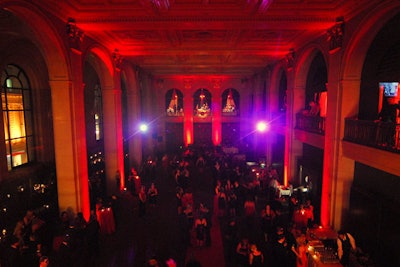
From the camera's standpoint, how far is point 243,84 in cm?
2527

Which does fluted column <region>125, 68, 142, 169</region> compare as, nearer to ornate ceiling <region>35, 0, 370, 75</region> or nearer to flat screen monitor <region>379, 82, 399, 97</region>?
ornate ceiling <region>35, 0, 370, 75</region>

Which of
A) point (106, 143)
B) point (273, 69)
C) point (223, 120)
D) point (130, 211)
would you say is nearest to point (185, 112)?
point (223, 120)

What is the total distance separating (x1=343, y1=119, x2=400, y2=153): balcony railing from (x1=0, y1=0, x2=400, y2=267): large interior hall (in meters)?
0.04

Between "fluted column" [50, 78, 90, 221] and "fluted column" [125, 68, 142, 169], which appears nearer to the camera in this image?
"fluted column" [50, 78, 90, 221]

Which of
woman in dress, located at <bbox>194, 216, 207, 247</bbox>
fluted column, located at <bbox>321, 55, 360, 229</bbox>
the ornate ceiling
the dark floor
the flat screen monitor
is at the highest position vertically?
the ornate ceiling

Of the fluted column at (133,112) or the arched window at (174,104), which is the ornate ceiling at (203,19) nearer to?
the fluted column at (133,112)

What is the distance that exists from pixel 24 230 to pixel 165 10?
7.05 m

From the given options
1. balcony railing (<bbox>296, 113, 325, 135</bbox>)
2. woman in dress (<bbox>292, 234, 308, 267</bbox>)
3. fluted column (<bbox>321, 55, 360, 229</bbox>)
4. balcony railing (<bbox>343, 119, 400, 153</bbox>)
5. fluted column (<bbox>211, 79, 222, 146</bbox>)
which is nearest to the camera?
balcony railing (<bbox>343, 119, 400, 153</bbox>)

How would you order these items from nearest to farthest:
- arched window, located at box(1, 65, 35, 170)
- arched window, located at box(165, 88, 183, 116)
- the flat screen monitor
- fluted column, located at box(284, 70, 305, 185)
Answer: the flat screen monitor → arched window, located at box(1, 65, 35, 170) → fluted column, located at box(284, 70, 305, 185) → arched window, located at box(165, 88, 183, 116)

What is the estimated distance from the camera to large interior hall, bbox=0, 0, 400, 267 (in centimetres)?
695

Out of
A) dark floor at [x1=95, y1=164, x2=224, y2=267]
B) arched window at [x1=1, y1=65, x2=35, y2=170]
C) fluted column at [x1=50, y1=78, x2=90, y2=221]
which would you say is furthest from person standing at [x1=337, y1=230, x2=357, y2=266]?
arched window at [x1=1, y1=65, x2=35, y2=170]

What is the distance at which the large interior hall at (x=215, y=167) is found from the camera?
6953 millimetres

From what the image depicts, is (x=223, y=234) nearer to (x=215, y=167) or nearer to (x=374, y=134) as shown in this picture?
(x=215, y=167)

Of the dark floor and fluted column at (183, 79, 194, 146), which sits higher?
fluted column at (183, 79, 194, 146)
